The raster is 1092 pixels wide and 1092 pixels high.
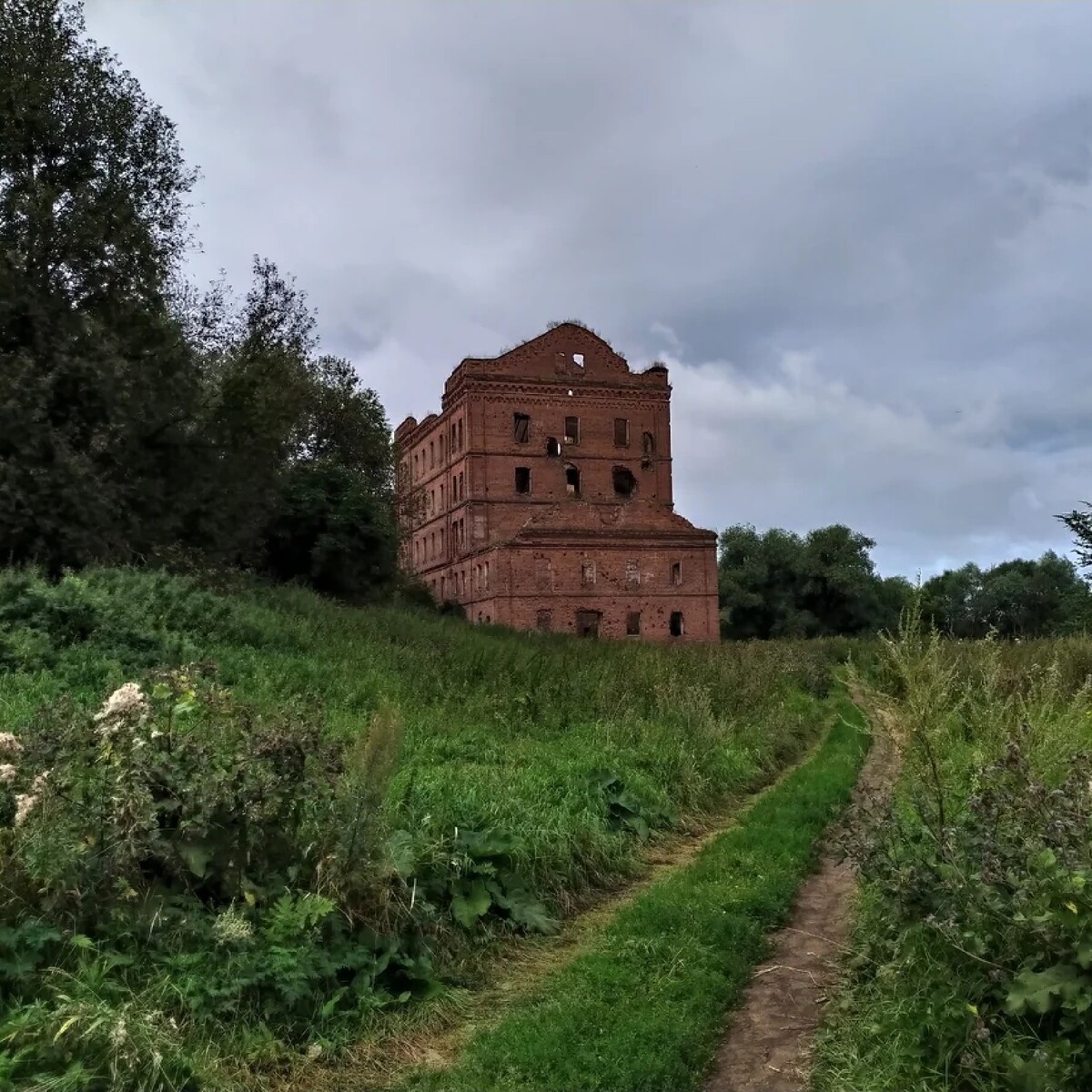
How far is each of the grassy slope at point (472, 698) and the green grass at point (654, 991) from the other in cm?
78

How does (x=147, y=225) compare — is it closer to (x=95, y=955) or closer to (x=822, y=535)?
(x=95, y=955)

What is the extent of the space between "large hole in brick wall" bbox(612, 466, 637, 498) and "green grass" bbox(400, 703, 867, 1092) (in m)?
46.4

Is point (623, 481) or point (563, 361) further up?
point (563, 361)

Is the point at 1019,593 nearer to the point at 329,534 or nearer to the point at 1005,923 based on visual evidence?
the point at 329,534

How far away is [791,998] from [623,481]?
49.7m

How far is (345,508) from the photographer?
3406 centimetres

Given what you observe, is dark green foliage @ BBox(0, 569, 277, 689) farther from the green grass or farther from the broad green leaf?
the green grass

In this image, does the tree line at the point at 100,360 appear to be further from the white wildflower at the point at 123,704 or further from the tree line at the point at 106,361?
the white wildflower at the point at 123,704

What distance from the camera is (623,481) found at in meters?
54.6

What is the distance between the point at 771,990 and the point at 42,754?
3.98 meters

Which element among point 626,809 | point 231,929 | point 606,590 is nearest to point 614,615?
point 606,590

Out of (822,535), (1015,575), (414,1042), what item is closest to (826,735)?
(414,1042)

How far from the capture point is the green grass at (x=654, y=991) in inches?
175

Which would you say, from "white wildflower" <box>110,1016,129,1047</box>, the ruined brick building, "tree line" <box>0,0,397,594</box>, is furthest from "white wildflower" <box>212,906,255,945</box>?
the ruined brick building
